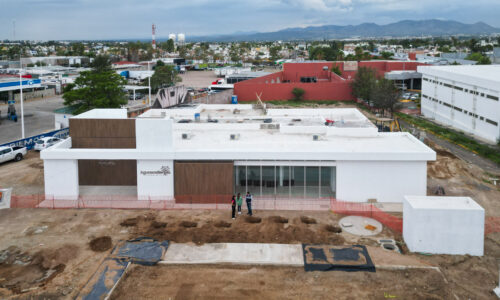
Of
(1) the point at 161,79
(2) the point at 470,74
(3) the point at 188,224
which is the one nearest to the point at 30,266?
(3) the point at 188,224

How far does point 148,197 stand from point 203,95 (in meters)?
36.4

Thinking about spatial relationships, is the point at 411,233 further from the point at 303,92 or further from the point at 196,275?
the point at 303,92

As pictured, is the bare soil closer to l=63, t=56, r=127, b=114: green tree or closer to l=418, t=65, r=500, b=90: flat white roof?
l=418, t=65, r=500, b=90: flat white roof

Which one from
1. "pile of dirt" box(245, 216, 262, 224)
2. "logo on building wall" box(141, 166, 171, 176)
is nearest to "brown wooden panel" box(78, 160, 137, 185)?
"logo on building wall" box(141, 166, 171, 176)

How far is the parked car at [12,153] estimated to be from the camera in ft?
107

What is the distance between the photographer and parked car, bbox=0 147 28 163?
32625 mm

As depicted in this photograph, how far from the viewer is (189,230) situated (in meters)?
20.4

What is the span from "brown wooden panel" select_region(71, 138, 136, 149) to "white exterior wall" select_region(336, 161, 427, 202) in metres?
11.9

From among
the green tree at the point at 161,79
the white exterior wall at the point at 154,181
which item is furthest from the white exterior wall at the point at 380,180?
the green tree at the point at 161,79

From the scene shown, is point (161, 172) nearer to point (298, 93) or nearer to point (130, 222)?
point (130, 222)

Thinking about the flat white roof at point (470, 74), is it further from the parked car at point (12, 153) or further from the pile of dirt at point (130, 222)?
the parked car at point (12, 153)

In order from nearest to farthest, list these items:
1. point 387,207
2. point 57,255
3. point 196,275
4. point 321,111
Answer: point 196,275, point 57,255, point 387,207, point 321,111

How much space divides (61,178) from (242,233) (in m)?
11.1

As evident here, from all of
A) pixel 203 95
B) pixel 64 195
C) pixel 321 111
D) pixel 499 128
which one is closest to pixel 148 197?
pixel 64 195
